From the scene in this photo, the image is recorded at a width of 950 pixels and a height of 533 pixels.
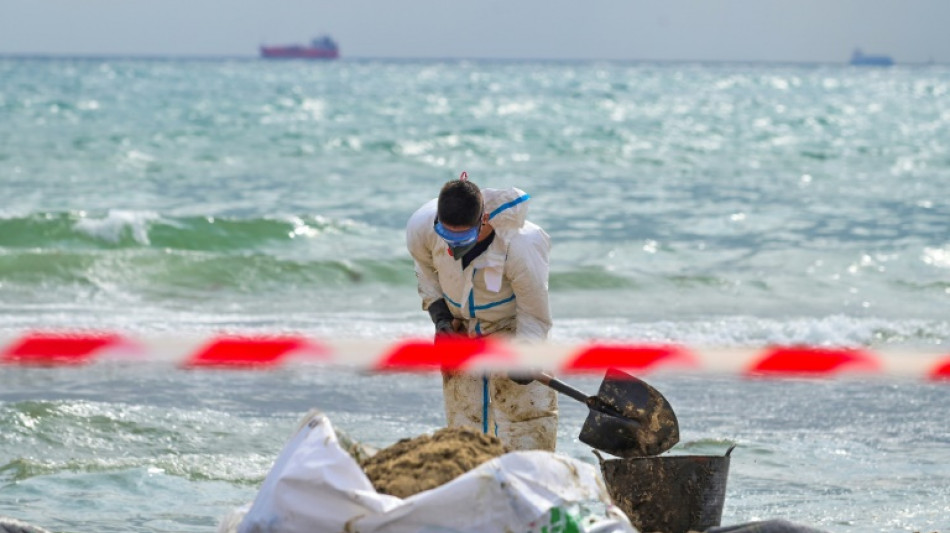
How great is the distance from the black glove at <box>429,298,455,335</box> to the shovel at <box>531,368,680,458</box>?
0.41m

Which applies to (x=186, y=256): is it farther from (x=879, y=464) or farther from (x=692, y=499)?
(x=692, y=499)

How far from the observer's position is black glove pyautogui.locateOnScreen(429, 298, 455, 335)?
5.31m

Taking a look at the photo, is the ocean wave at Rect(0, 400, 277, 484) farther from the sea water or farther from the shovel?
the shovel

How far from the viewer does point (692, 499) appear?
496 centimetres

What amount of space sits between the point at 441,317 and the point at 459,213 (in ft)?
2.39

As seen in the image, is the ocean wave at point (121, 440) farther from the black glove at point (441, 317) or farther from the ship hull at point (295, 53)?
the ship hull at point (295, 53)

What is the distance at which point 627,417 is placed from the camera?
509 centimetres

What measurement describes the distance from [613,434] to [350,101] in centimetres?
4579

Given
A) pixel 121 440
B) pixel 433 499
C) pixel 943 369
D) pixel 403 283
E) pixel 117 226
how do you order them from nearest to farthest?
pixel 433 499 → pixel 943 369 → pixel 121 440 → pixel 403 283 → pixel 117 226

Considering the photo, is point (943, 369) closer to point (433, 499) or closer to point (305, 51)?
point (433, 499)

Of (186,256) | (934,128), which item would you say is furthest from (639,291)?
(934,128)

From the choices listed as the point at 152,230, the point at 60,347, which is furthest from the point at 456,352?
the point at 152,230

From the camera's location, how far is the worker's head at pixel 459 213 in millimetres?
4707

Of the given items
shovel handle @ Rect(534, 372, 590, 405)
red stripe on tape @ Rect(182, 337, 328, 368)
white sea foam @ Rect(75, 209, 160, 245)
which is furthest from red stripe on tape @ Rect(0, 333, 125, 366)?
white sea foam @ Rect(75, 209, 160, 245)
